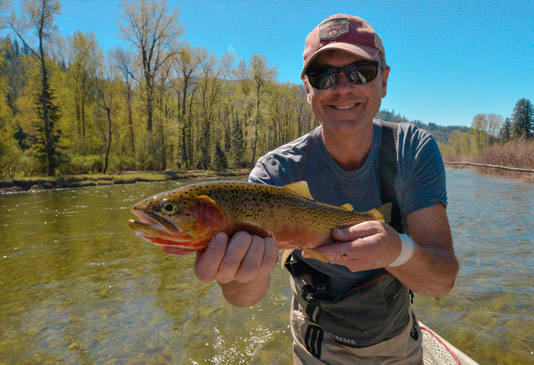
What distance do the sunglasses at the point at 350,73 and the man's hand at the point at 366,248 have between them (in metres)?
1.26

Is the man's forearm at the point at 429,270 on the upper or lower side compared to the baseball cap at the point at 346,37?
lower

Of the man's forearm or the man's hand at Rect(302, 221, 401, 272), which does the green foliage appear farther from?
the man's forearm

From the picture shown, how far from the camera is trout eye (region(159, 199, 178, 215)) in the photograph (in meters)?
1.77

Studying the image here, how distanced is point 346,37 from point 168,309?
4.94 meters

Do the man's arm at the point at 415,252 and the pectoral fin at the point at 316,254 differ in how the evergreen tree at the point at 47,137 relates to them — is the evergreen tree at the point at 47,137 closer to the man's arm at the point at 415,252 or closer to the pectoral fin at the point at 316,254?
the pectoral fin at the point at 316,254

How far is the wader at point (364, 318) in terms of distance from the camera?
7.78 feet

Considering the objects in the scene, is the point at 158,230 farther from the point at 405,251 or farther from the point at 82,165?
the point at 82,165

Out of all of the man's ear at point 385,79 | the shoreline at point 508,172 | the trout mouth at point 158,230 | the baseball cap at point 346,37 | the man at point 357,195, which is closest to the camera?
the trout mouth at point 158,230

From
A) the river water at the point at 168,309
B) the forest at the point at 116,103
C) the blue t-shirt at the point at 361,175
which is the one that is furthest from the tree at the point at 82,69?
the blue t-shirt at the point at 361,175

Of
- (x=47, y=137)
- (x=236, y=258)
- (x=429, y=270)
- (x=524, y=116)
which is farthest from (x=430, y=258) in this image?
(x=524, y=116)

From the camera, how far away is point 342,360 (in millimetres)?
2400

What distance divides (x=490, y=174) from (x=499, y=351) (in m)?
36.4

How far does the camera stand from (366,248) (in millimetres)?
1888

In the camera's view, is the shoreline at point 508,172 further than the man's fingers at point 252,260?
Yes
